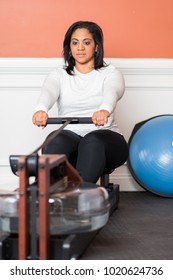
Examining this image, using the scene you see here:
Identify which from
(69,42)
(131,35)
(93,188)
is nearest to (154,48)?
(131,35)

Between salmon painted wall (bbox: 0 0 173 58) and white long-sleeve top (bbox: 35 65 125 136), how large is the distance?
61cm

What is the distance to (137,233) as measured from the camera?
2326 mm

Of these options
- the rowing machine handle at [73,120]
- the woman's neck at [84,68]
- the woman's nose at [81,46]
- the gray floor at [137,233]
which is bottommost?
the gray floor at [137,233]

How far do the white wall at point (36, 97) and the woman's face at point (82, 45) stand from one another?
1.99ft

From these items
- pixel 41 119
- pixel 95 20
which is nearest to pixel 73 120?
pixel 41 119

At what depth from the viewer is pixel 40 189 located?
164 cm

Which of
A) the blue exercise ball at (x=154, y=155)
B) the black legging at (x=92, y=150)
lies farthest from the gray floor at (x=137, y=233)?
the black legging at (x=92, y=150)

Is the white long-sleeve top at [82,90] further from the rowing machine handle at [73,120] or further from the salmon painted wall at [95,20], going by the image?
the salmon painted wall at [95,20]

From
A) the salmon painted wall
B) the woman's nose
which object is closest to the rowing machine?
the woman's nose

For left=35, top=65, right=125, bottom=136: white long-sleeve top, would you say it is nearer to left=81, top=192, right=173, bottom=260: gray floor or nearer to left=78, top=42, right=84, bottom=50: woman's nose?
left=78, top=42, right=84, bottom=50: woman's nose

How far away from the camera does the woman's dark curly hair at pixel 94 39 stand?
274cm

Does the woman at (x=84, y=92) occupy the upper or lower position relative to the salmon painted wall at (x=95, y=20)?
lower

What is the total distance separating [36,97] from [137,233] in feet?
4.50
